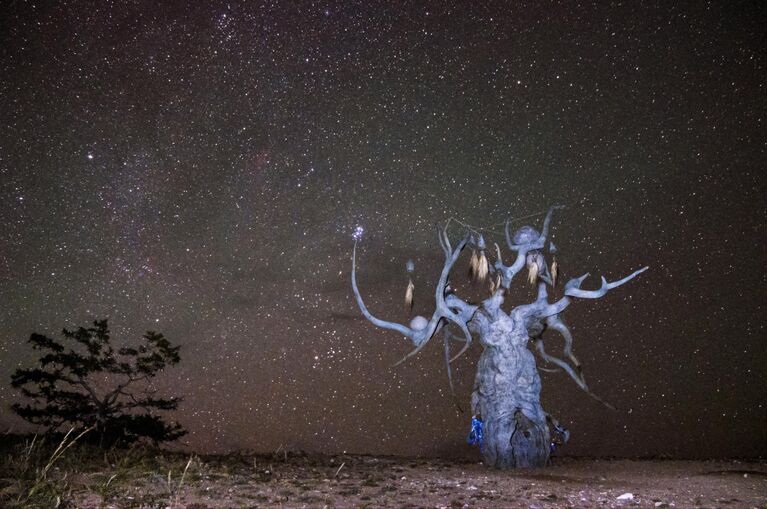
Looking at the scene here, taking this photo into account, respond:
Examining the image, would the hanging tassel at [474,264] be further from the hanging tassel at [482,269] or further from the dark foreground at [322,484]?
the dark foreground at [322,484]

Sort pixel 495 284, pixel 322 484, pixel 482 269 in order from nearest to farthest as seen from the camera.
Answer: pixel 322 484
pixel 482 269
pixel 495 284

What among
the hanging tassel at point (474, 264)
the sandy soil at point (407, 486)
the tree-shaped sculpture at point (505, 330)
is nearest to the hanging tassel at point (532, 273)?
the tree-shaped sculpture at point (505, 330)

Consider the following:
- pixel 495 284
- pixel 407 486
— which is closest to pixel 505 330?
pixel 495 284

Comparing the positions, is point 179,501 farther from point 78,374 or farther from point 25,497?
point 78,374

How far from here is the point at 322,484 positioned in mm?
7898

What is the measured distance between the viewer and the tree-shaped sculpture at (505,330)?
11.7m

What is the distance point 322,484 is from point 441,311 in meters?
4.93

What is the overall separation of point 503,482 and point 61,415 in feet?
38.3

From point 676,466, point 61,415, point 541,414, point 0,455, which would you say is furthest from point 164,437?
point 676,466

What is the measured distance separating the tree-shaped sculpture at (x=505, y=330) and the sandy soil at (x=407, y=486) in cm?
98

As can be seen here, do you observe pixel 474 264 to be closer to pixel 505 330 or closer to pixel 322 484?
pixel 505 330

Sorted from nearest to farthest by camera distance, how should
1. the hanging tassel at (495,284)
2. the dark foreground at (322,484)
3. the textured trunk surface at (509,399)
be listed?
the dark foreground at (322,484), the textured trunk surface at (509,399), the hanging tassel at (495,284)

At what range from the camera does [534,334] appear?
42.4 ft

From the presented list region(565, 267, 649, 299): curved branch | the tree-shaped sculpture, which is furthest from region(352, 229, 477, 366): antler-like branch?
region(565, 267, 649, 299): curved branch
